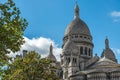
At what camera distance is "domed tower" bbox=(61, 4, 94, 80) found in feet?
268

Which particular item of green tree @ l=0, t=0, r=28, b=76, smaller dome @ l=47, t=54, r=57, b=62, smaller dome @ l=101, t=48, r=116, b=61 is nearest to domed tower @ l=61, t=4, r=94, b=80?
smaller dome @ l=47, t=54, r=57, b=62

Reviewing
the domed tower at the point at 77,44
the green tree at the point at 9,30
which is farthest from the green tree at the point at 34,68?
the domed tower at the point at 77,44

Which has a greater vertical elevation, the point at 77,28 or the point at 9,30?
the point at 77,28

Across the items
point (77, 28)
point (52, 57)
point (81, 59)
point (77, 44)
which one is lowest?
point (81, 59)

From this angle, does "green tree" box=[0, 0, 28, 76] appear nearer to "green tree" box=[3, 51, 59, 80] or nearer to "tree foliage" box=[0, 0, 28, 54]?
"tree foliage" box=[0, 0, 28, 54]

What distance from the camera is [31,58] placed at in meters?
32.5

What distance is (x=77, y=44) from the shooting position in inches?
3469

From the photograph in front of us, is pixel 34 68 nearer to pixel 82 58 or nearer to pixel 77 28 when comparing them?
pixel 82 58

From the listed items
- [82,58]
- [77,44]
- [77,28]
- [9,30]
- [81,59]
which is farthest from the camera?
[77,28]

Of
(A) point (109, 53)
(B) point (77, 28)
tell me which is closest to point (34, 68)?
(B) point (77, 28)

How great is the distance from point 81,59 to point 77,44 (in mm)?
5707

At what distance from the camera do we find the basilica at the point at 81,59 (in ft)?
238

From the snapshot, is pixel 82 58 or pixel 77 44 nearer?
pixel 82 58

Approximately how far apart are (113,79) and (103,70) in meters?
3.36
